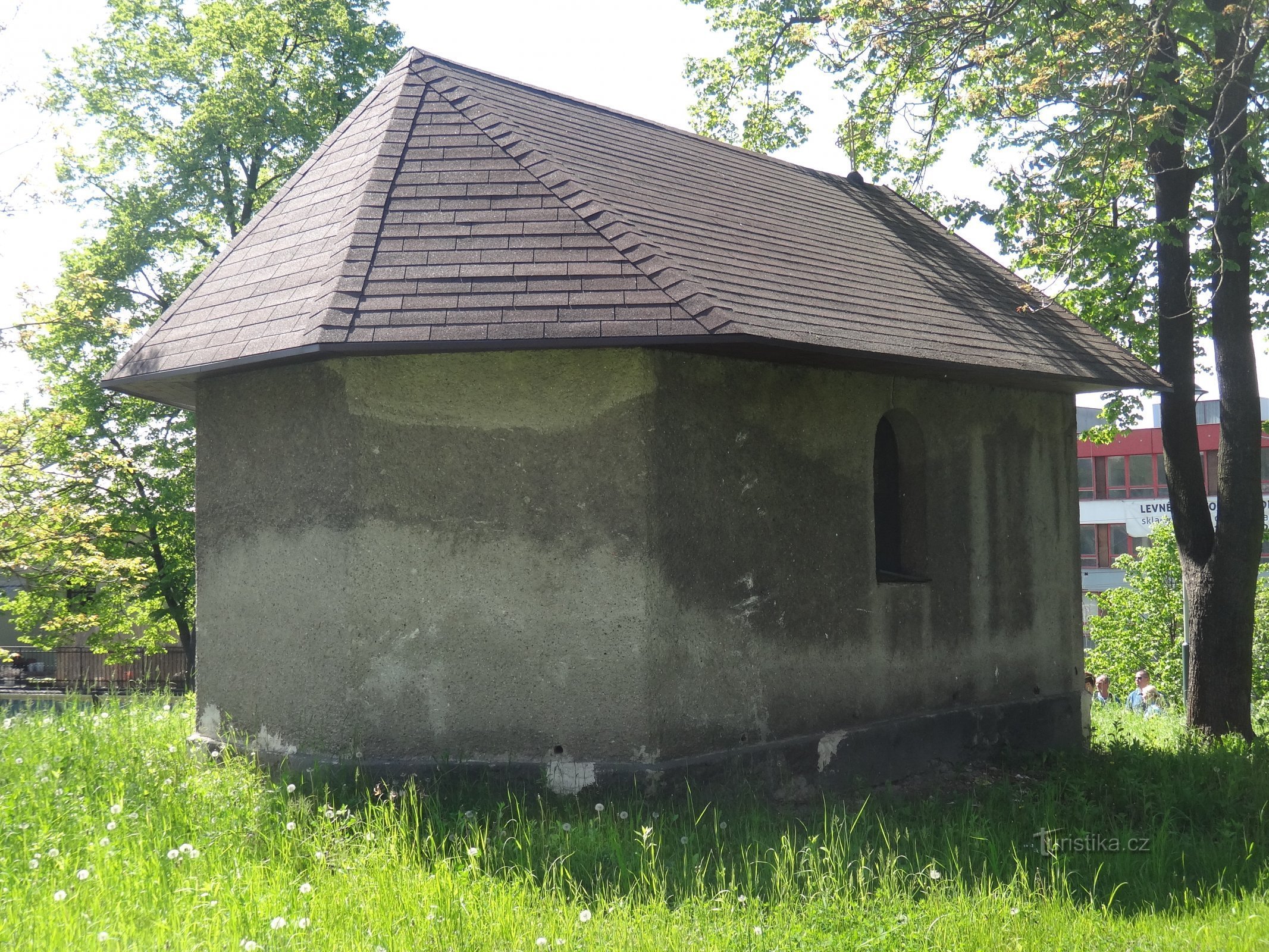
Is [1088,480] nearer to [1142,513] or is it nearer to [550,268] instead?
[1142,513]

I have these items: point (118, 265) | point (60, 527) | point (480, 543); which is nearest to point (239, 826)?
point (480, 543)

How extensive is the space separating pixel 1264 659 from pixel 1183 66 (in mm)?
19025

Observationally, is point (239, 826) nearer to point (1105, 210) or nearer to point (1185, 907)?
point (1185, 907)

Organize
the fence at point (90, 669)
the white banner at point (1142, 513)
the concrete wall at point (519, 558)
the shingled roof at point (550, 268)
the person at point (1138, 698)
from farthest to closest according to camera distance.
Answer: the white banner at point (1142, 513)
the fence at point (90, 669)
the person at point (1138, 698)
the concrete wall at point (519, 558)
the shingled roof at point (550, 268)

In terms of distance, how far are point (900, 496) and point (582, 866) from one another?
526 cm

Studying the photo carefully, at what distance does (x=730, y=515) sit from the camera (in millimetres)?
8172

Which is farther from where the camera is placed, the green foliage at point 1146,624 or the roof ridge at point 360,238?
the green foliage at point 1146,624

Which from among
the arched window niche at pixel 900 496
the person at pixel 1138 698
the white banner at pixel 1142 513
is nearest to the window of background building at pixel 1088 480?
the white banner at pixel 1142 513

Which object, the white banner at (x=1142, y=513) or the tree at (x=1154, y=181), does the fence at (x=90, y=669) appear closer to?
the tree at (x=1154, y=181)

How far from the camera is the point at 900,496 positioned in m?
10.1

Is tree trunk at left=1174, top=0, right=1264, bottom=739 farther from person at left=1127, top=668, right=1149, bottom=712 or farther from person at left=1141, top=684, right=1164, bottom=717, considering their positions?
person at left=1127, top=668, right=1149, bottom=712

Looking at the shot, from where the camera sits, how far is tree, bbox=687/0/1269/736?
1034 cm

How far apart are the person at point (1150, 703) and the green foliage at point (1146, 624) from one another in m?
6.19

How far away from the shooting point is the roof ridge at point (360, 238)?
24.0 ft
